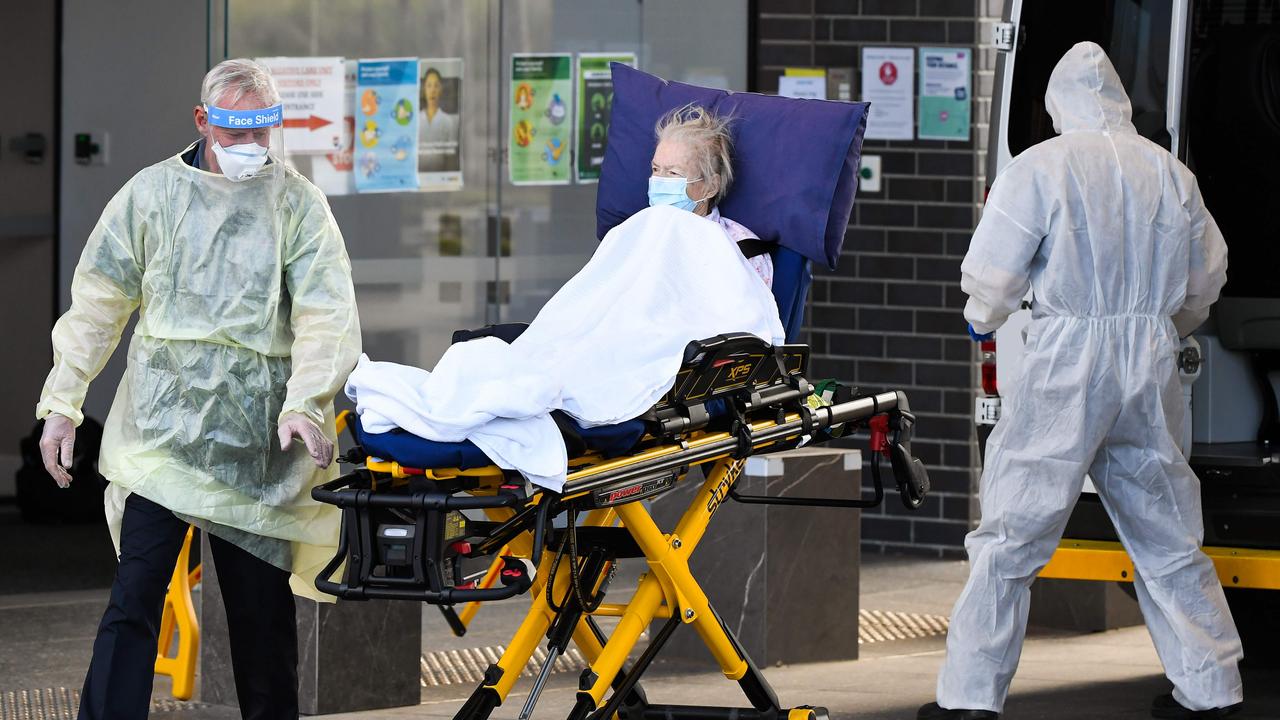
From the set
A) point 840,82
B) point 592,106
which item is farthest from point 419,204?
point 840,82

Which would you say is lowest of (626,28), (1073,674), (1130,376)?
(1073,674)

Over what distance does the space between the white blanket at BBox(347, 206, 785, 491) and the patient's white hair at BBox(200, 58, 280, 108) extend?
719 millimetres

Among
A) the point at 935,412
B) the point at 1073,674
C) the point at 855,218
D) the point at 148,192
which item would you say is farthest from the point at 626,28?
the point at 148,192

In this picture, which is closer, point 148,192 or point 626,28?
point 148,192

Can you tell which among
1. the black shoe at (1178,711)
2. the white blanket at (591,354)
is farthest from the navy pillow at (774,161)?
the black shoe at (1178,711)

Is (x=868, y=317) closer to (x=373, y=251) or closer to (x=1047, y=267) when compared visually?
(x=373, y=251)

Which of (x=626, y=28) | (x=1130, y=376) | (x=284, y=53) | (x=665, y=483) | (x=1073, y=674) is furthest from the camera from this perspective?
(x=626, y=28)

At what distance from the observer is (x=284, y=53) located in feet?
25.4

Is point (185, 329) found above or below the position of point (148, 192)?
below

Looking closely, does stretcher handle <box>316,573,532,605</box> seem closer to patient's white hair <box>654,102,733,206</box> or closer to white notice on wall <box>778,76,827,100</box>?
patient's white hair <box>654,102,733,206</box>

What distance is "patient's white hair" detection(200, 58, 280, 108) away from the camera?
14.6 feet

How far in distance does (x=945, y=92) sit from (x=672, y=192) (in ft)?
12.9

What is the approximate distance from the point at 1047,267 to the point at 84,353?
2.55m

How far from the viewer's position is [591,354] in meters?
4.31
